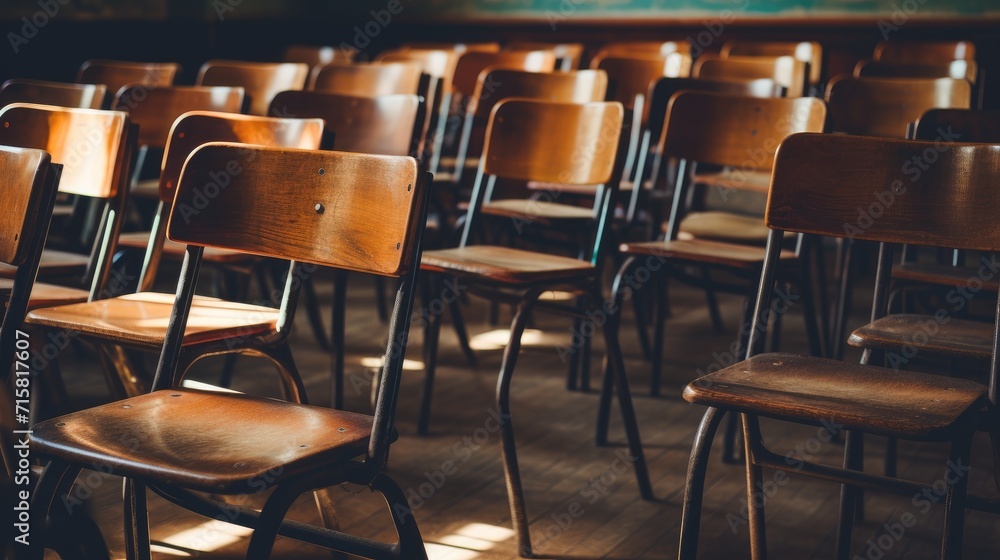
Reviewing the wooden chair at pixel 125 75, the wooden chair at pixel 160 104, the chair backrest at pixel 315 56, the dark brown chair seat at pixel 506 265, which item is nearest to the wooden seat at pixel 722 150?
the dark brown chair seat at pixel 506 265

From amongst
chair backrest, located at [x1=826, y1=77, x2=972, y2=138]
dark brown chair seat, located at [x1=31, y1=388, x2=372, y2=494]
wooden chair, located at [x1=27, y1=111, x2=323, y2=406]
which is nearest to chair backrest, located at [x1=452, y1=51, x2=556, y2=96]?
chair backrest, located at [x1=826, y1=77, x2=972, y2=138]

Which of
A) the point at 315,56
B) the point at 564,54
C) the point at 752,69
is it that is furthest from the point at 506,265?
the point at 315,56

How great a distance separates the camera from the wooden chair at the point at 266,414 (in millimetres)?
1272

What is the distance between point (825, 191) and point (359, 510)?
1.15 metres

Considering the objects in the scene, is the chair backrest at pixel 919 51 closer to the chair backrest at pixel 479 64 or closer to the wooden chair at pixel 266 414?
the chair backrest at pixel 479 64

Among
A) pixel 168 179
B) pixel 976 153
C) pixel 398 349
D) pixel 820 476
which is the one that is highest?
pixel 976 153

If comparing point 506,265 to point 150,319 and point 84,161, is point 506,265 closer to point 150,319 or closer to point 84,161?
point 150,319

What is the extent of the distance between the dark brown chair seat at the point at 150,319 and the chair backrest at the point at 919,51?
4.10 meters

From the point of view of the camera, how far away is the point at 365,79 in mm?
4043

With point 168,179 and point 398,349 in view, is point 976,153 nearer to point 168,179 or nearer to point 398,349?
point 398,349

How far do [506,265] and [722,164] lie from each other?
0.81m

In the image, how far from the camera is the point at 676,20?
639cm

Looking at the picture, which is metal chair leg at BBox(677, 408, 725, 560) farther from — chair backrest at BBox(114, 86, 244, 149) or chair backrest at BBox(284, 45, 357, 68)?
chair backrest at BBox(284, 45, 357, 68)

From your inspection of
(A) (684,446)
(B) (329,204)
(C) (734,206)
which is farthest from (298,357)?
(C) (734,206)
